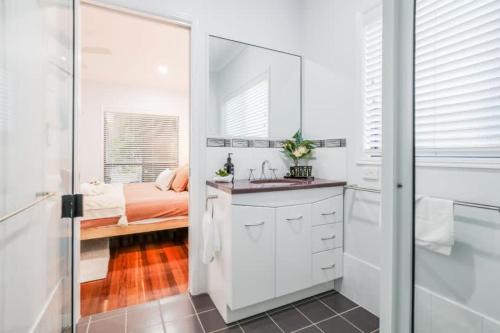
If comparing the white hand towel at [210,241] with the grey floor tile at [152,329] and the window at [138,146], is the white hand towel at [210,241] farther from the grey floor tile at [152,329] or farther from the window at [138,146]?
the window at [138,146]

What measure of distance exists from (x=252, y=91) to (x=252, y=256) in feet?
5.15

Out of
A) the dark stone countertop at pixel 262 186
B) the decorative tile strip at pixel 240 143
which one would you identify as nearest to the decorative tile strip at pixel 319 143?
the dark stone countertop at pixel 262 186

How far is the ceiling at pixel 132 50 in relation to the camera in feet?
9.09

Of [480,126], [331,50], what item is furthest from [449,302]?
[331,50]

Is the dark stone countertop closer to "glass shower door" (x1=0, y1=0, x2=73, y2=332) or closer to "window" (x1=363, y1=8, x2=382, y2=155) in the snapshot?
"window" (x1=363, y1=8, x2=382, y2=155)

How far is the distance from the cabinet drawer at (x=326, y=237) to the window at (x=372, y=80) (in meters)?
0.67

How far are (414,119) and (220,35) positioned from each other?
6.53 feet

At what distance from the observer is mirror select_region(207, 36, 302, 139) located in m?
2.21

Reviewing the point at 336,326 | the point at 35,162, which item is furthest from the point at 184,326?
the point at 35,162

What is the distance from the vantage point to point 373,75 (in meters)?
1.93

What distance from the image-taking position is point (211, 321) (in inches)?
69.6

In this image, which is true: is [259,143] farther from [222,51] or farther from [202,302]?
[202,302]

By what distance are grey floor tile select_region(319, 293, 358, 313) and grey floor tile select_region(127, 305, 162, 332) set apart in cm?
127

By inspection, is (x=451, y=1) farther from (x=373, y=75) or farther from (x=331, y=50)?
(x=331, y=50)
